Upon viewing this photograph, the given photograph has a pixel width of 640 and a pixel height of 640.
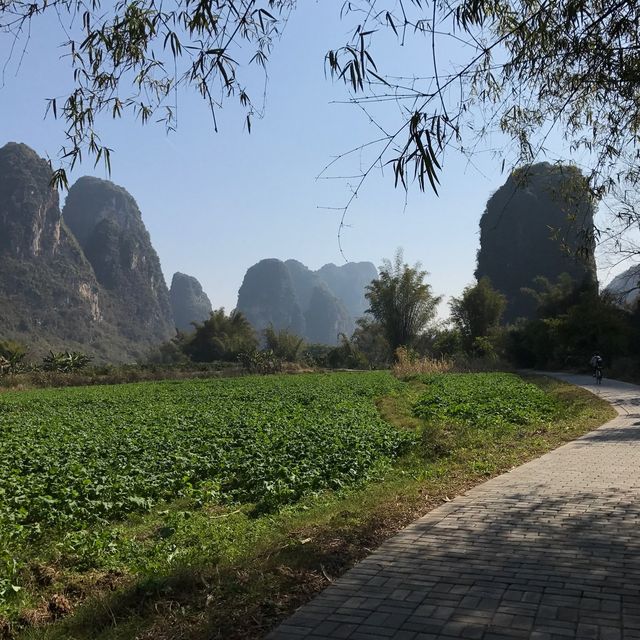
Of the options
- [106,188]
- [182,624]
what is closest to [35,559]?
[182,624]

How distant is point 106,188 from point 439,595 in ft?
667

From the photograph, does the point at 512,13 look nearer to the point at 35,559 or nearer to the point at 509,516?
the point at 509,516

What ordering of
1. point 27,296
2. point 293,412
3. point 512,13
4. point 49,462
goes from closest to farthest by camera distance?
point 512,13, point 49,462, point 293,412, point 27,296

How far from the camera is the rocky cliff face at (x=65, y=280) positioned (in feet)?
390

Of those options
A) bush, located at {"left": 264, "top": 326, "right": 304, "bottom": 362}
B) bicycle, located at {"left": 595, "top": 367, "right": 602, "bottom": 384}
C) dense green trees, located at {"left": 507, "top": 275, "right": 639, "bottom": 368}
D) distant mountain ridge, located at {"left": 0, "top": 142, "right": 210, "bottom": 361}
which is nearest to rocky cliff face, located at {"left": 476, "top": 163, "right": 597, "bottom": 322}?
bush, located at {"left": 264, "top": 326, "right": 304, "bottom": 362}

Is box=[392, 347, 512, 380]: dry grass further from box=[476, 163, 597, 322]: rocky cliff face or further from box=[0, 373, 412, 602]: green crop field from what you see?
box=[476, 163, 597, 322]: rocky cliff face

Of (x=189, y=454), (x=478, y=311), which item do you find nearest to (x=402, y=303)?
(x=478, y=311)

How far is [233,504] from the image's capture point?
28.5 feet

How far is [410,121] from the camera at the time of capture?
Answer: 177 inches

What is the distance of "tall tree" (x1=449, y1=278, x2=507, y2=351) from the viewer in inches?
2446

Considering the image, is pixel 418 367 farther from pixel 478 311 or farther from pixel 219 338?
pixel 219 338

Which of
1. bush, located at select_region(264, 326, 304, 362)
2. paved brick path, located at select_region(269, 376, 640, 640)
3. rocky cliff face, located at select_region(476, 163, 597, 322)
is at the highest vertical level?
rocky cliff face, located at select_region(476, 163, 597, 322)

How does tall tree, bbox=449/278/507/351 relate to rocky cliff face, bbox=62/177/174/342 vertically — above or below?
below

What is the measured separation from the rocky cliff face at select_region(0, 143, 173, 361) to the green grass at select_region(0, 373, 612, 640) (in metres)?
88.2
